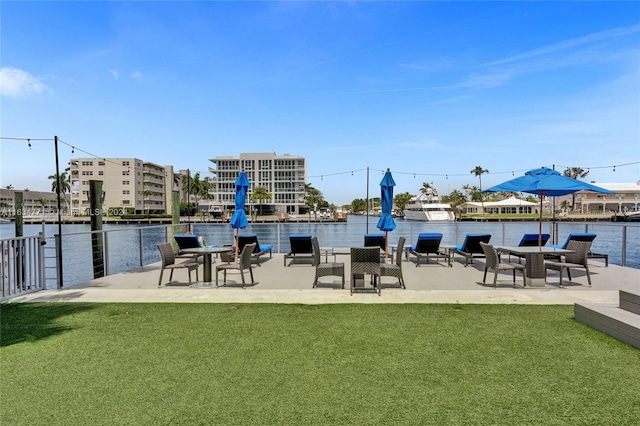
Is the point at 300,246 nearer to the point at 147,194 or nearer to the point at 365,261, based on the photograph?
the point at 365,261

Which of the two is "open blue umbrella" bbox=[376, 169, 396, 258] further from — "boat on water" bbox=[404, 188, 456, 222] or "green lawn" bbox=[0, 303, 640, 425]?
"boat on water" bbox=[404, 188, 456, 222]

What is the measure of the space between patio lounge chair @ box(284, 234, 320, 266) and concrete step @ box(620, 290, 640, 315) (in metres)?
6.42

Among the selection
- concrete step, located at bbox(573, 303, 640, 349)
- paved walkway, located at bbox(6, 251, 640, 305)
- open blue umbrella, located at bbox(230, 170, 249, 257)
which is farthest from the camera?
open blue umbrella, located at bbox(230, 170, 249, 257)

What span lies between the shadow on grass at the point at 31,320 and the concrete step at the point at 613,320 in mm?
6500

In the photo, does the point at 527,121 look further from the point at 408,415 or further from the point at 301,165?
the point at 301,165

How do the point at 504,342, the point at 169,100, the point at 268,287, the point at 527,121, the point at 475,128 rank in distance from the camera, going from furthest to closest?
1. the point at 475,128
2. the point at 527,121
3. the point at 169,100
4. the point at 268,287
5. the point at 504,342

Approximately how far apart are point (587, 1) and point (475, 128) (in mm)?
10196

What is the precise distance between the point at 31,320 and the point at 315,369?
4233mm

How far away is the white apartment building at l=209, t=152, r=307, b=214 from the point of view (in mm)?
83625

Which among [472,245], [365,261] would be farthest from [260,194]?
[365,261]

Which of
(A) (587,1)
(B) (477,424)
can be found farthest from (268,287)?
(A) (587,1)

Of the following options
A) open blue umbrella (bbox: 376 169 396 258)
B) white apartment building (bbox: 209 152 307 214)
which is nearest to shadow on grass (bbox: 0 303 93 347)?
open blue umbrella (bbox: 376 169 396 258)

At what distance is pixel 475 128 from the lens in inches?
787

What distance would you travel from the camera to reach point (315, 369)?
3135 mm
